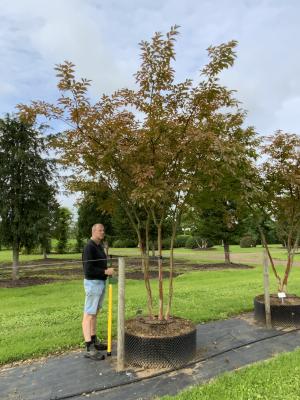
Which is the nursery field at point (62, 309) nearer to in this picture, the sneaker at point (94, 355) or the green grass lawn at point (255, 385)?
the sneaker at point (94, 355)

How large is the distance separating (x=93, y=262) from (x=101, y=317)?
241 cm

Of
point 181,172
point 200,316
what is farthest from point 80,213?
point 181,172

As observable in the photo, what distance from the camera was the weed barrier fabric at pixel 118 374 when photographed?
4.00m

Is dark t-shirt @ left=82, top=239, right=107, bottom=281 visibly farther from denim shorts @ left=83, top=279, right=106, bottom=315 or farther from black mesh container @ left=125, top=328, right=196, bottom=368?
black mesh container @ left=125, top=328, right=196, bottom=368

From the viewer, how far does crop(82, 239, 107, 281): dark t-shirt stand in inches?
205

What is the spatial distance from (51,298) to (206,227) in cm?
1315

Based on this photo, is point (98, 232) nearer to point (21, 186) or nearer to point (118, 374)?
point (118, 374)

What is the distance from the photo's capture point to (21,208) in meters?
15.1

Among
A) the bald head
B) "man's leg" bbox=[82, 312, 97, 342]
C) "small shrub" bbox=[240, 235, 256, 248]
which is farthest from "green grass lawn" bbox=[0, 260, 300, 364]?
"small shrub" bbox=[240, 235, 256, 248]

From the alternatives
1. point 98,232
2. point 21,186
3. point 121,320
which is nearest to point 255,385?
point 121,320

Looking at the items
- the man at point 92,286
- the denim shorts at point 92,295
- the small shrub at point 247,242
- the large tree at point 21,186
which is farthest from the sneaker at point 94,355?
the small shrub at point 247,242

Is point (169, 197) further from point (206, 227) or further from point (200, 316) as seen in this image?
point (206, 227)

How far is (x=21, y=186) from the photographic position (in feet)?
49.2

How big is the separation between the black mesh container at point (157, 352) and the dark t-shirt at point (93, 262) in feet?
3.00
